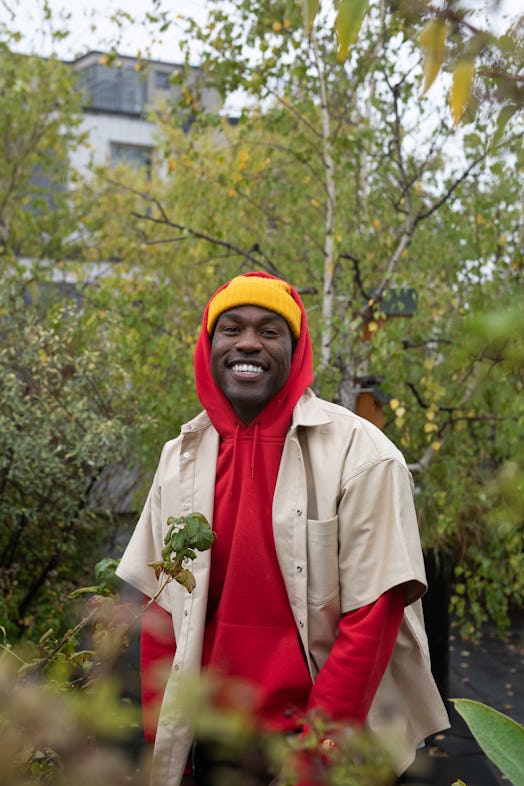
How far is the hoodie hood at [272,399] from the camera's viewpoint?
89.5 inches

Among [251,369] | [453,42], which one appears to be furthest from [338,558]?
[453,42]

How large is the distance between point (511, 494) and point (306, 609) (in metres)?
0.98

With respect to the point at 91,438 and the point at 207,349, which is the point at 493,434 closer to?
the point at 91,438

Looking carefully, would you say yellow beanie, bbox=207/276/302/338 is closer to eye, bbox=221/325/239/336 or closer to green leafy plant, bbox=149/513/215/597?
eye, bbox=221/325/239/336

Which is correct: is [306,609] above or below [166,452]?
below

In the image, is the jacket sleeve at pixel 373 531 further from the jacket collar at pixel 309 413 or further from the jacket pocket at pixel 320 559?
the jacket collar at pixel 309 413

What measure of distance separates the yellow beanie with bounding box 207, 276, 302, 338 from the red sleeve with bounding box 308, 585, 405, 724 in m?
0.79

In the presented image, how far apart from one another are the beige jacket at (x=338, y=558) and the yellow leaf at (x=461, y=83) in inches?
54.6

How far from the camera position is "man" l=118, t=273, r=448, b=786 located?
2.03 metres

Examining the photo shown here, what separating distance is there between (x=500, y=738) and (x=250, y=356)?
1.54m

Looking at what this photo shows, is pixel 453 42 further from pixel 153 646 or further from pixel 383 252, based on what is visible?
pixel 383 252

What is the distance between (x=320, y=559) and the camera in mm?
2070

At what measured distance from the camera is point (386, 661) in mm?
2072

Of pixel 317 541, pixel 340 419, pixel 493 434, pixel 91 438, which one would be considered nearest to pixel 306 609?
pixel 317 541
